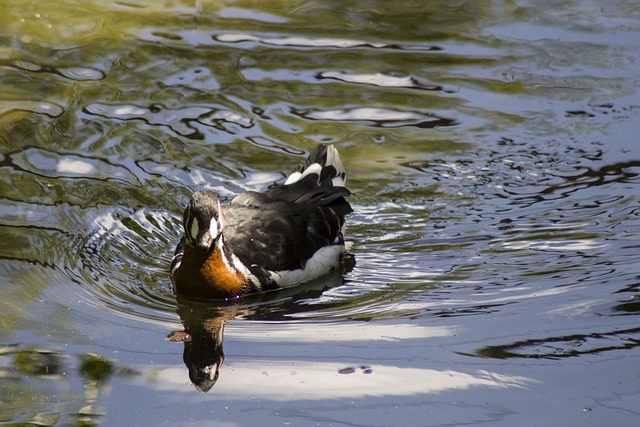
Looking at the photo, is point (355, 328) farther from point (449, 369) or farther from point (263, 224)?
point (263, 224)

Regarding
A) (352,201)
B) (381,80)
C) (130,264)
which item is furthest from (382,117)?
(130,264)

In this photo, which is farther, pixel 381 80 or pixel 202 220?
pixel 381 80

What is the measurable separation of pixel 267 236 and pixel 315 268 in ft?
1.63

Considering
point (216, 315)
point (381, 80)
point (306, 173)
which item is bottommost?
point (216, 315)

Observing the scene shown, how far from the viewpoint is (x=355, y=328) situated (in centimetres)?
732

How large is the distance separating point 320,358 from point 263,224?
Answer: 2129 millimetres

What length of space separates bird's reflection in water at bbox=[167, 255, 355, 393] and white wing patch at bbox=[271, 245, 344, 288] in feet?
0.20

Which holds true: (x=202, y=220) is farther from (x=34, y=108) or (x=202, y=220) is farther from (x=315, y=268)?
(x=34, y=108)

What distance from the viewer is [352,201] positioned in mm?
10039

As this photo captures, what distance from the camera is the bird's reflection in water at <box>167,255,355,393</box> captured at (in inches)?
270

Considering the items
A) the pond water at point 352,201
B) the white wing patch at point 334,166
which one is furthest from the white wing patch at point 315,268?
the white wing patch at point 334,166

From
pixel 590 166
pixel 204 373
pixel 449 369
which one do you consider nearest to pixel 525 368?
pixel 449 369

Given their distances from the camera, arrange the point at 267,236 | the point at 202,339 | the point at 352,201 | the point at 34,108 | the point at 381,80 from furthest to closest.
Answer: the point at 381,80 → the point at 34,108 → the point at 352,201 → the point at 267,236 → the point at 202,339


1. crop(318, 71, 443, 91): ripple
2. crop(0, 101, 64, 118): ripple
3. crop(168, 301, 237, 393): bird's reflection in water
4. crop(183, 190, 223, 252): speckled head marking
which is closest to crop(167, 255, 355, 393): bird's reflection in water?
crop(168, 301, 237, 393): bird's reflection in water
